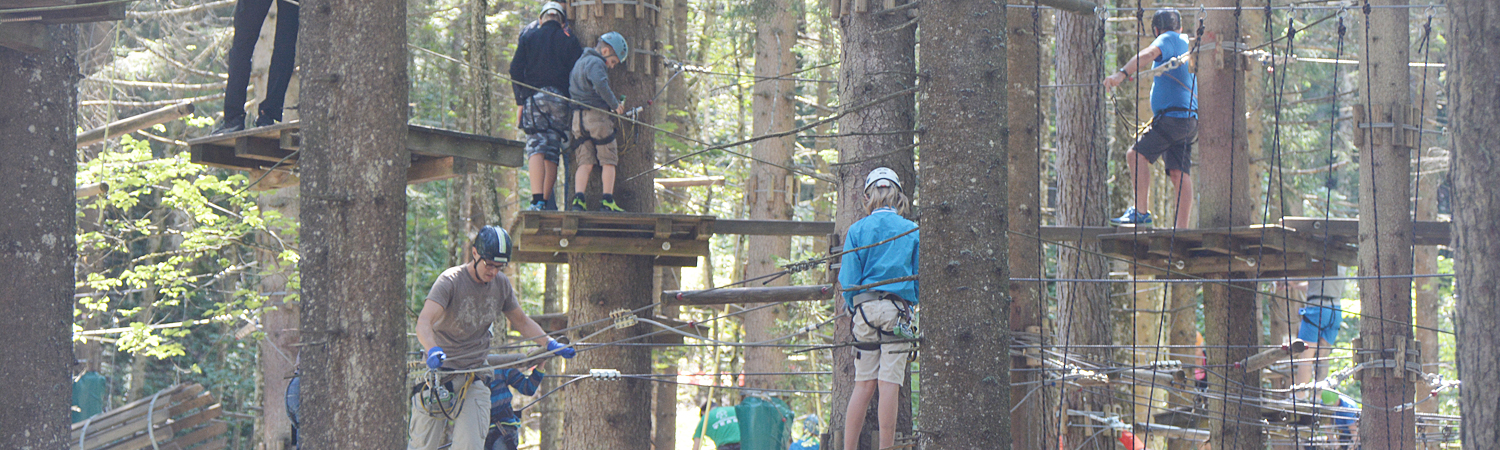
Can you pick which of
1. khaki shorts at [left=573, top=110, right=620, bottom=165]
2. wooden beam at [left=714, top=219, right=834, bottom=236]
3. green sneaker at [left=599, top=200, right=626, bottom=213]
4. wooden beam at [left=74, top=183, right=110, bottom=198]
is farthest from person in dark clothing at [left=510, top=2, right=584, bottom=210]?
wooden beam at [left=74, top=183, right=110, bottom=198]

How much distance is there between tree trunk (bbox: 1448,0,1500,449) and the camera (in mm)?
4449

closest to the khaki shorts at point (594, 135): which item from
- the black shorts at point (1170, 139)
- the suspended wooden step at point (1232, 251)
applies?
the suspended wooden step at point (1232, 251)

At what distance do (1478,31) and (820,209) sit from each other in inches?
502

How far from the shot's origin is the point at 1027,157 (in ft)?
23.5

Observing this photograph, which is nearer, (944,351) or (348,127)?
(944,351)

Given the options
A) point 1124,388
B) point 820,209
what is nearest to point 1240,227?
point 1124,388

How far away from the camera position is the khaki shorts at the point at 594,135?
7523 mm

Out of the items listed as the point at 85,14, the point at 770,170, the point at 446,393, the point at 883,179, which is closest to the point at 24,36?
the point at 85,14

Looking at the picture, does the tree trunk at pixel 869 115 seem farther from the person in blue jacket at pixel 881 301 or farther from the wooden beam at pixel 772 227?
the wooden beam at pixel 772 227

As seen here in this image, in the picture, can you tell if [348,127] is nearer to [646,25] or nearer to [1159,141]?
[646,25]

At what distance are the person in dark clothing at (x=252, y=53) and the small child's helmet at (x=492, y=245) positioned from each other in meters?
1.67

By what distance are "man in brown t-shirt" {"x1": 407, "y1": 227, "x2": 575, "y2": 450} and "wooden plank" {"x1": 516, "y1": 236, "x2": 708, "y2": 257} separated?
2.83 ft

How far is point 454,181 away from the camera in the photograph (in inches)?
561

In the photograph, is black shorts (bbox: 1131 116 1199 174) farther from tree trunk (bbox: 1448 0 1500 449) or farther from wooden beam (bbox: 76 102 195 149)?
wooden beam (bbox: 76 102 195 149)
